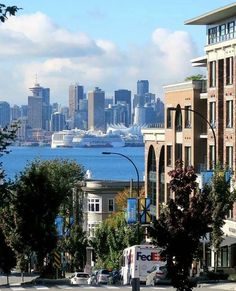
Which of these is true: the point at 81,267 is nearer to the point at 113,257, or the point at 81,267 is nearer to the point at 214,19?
the point at 113,257

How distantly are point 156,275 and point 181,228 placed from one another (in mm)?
14680


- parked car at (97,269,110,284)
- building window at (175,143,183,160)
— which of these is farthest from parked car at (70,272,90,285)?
building window at (175,143,183,160)

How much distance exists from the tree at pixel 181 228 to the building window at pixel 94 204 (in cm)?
7721

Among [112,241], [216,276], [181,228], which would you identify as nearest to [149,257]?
[216,276]

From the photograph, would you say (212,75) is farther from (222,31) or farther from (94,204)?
(94,204)

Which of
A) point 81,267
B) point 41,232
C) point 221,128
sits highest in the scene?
point 221,128

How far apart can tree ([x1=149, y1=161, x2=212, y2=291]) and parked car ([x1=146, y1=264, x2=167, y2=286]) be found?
1285cm

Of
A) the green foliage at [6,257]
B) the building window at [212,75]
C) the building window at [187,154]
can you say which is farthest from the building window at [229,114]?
the green foliage at [6,257]

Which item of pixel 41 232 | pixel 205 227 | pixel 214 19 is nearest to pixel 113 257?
pixel 214 19

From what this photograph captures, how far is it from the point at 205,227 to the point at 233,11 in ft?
121

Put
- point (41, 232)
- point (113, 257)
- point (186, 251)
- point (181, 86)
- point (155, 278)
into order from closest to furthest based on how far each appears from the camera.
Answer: point (186, 251) < point (155, 278) < point (41, 232) < point (181, 86) < point (113, 257)

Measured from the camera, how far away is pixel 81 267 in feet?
350

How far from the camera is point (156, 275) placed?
5344 cm

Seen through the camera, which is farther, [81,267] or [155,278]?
[81,267]
